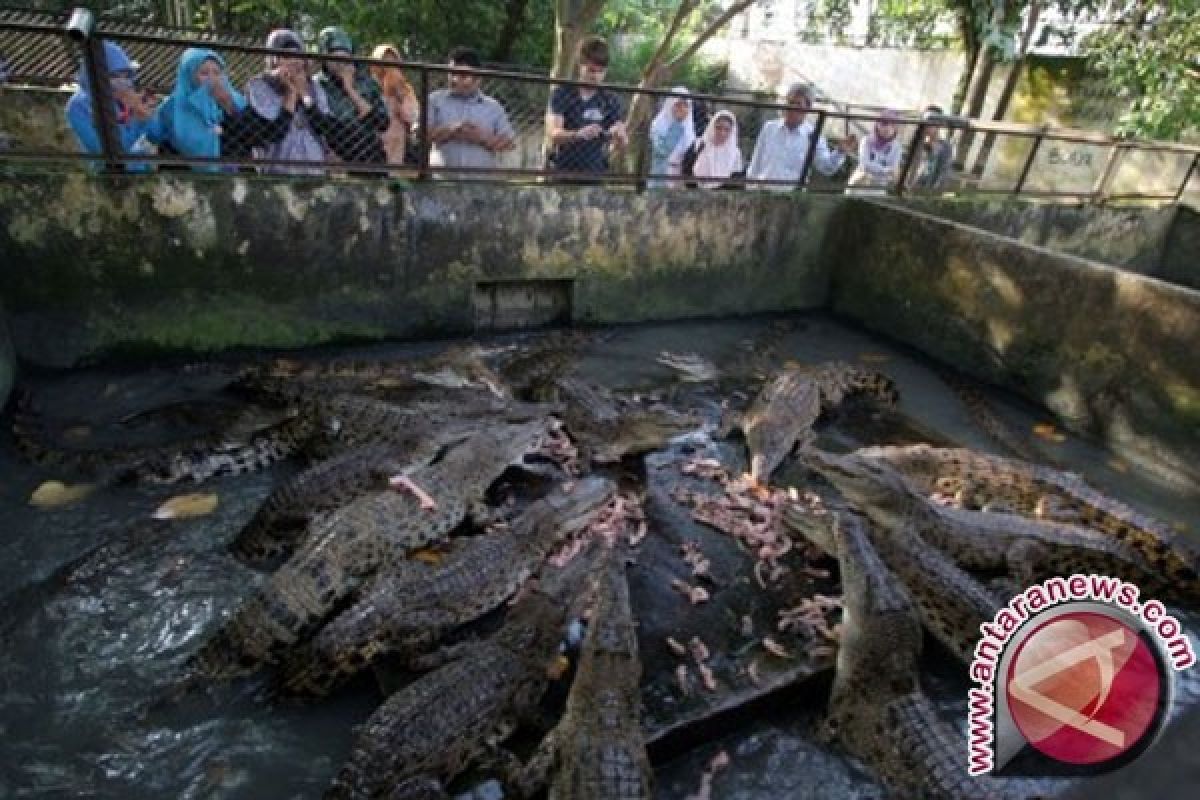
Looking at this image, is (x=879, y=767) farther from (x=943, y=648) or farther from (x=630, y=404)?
(x=630, y=404)

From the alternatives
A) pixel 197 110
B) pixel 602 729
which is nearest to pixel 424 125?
pixel 197 110

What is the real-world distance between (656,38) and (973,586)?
762 inches

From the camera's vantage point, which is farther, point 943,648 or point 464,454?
point 464,454

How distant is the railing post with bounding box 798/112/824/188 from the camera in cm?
715

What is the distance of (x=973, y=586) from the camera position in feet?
11.7

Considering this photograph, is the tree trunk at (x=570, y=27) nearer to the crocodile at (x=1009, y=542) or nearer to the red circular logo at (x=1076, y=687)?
the crocodile at (x=1009, y=542)

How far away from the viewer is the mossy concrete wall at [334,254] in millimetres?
5105

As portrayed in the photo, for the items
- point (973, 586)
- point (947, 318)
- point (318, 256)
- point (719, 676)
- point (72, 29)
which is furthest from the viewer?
point (947, 318)

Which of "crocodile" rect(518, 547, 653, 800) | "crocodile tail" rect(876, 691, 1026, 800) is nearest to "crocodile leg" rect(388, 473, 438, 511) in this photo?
"crocodile" rect(518, 547, 653, 800)

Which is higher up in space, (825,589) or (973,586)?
(973,586)

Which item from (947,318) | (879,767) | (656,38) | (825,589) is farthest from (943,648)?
(656,38)

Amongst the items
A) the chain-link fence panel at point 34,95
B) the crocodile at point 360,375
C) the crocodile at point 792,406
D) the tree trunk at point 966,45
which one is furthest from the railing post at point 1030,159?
the chain-link fence panel at point 34,95

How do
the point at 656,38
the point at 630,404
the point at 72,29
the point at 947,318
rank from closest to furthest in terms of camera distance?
the point at 72,29, the point at 630,404, the point at 947,318, the point at 656,38

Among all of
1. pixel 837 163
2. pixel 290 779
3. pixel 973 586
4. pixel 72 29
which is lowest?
pixel 290 779
